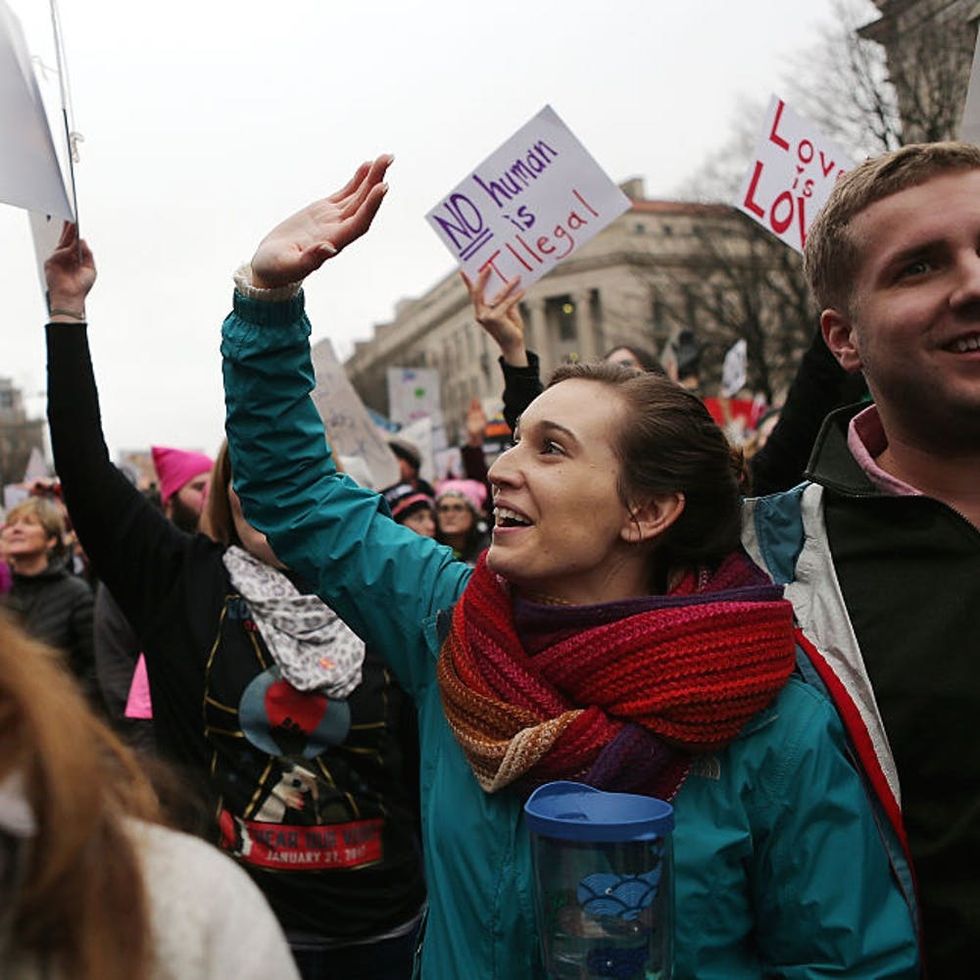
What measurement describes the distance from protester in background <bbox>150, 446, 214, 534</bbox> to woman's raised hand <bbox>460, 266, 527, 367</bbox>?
60.5 inches

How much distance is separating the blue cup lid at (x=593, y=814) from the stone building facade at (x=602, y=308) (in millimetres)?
8547

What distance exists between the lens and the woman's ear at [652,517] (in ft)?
5.99

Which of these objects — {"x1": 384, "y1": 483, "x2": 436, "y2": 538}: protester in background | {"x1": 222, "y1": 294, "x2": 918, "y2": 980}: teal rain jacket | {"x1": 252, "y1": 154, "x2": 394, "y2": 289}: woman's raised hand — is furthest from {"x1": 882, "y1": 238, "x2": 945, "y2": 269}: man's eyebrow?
{"x1": 384, "y1": 483, "x2": 436, "y2": 538}: protester in background

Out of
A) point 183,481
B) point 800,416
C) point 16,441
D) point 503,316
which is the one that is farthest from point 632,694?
point 16,441

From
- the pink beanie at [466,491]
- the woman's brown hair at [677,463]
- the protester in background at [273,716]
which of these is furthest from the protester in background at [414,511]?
the woman's brown hair at [677,463]

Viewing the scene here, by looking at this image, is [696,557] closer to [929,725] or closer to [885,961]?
[929,725]

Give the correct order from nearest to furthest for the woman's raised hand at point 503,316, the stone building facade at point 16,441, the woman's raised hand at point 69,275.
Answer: the woman's raised hand at point 69,275 → the woman's raised hand at point 503,316 → the stone building facade at point 16,441

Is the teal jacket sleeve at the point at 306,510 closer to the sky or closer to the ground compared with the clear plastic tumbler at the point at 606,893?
closer to the sky

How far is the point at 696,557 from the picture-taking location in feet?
6.09

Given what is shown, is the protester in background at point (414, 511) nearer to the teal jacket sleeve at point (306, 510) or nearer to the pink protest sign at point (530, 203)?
the pink protest sign at point (530, 203)

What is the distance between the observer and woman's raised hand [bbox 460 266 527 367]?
10.7ft

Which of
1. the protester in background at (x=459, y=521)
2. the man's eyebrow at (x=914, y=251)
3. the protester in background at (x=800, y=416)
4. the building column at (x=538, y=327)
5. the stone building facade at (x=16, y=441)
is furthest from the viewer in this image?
the building column at (x=538, y=327)

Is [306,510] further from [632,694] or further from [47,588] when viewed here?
[47,588]

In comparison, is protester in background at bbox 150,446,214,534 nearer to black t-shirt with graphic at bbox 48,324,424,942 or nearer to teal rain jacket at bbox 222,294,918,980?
black t-shirt with graphic at bbox 48,324,424,942
